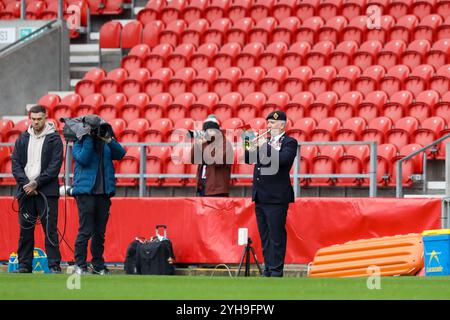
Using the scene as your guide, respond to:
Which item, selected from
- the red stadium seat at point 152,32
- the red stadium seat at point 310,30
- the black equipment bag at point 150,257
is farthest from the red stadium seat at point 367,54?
the black equipment bag at point 150,257

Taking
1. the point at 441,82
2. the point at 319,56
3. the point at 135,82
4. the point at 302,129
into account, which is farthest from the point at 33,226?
the point at 319,56

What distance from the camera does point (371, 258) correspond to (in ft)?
46.1

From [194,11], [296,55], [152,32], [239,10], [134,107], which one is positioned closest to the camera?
[134,107]

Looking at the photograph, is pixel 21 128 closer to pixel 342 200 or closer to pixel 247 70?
pixel 247 70

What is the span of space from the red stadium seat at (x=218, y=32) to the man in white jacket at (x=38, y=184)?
9.28m

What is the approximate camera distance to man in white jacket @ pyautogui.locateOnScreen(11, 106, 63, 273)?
13742mm

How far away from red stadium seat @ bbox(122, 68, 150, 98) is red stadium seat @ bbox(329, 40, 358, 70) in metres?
3.55

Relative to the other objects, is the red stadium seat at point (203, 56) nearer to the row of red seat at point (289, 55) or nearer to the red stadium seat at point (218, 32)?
the row of red seat at point (289, 55)

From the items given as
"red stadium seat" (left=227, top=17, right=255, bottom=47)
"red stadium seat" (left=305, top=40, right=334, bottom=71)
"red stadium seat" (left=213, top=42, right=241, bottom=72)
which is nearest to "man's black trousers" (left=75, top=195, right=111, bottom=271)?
"red stadium seat" (left=305, top=40, right=334, bottom=71)

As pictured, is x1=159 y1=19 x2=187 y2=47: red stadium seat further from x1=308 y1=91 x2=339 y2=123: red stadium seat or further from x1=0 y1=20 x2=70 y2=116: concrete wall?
x1=308 y1=91 x2=339 y2=123: red stadium seat

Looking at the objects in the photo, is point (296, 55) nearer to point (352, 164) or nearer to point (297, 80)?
point (297, 80)

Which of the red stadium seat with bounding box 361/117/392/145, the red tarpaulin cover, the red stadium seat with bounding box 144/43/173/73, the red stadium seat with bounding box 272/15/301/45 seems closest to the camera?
the red tarpaulin cover

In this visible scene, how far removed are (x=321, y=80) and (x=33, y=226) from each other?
812 centimetres

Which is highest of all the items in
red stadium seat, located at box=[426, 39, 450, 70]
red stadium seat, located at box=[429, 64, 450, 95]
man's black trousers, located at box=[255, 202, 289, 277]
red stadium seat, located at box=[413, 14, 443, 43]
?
red stadium seat, located at box=[413, 14, 443, 43]
